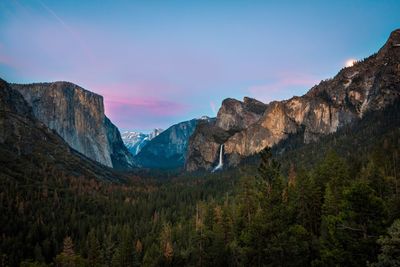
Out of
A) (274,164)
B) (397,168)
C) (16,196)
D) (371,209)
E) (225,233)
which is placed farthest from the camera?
(16,196)

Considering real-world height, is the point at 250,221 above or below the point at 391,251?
below

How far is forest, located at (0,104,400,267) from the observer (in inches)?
1081

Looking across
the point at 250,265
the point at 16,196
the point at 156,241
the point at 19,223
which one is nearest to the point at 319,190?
the point at 250,265

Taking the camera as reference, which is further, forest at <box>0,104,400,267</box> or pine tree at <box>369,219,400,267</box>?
forest at <box>0,104,400,267</box>

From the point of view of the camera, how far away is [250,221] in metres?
46.7

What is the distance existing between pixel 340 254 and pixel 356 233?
2.15 metres

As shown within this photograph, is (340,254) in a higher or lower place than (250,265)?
higher

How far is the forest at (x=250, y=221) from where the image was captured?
27.5 m

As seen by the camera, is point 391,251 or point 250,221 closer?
point 391,251

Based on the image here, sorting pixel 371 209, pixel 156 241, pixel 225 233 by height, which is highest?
pixel 371 209

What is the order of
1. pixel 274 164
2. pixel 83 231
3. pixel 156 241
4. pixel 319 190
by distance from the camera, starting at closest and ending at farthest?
pixel 274 164 < pixel 319 190 < pixel 156 241 < pixel 83 231

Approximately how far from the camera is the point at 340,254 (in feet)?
92.0

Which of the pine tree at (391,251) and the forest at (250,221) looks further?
the forest at (250,221)

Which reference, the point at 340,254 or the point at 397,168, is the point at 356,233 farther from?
the point at 397,168
